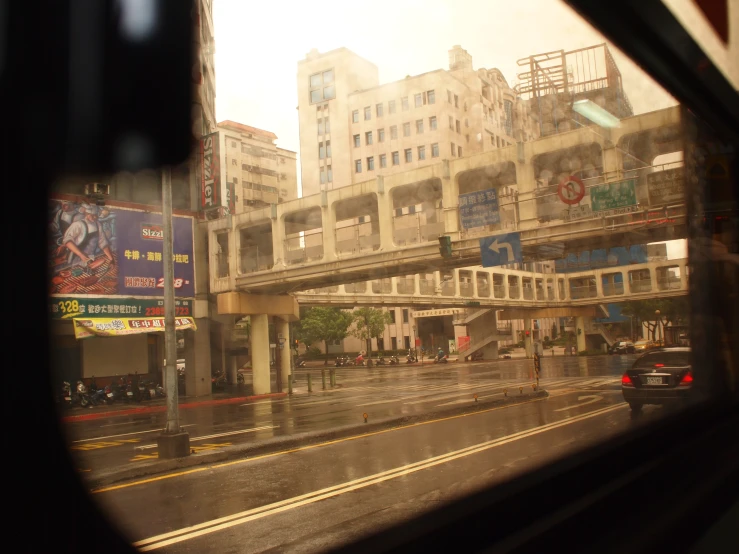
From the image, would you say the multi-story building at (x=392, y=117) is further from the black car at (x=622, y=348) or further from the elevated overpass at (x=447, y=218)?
the black car at (x=622, y=348)

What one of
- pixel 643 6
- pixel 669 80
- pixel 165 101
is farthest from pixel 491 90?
pixel 165 101

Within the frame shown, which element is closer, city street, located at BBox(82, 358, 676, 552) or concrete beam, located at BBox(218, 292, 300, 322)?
city street, located at BBox(82, 358, 676, 552)

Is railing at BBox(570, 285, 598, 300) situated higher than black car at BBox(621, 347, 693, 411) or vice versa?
railing at BBox(570, 285, 598, 300)

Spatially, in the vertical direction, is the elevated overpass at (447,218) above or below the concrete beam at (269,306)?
above

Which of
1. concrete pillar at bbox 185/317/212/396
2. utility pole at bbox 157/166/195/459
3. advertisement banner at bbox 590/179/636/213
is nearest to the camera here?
utility pole at bbox 157/166/195/459

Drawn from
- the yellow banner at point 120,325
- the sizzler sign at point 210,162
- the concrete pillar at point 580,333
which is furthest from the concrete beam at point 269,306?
the concrete pillar at point 580,333

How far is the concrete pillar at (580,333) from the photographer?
16.8 feet

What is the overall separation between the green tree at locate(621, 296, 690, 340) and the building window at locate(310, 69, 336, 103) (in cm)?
257

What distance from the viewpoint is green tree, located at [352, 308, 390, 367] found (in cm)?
1332

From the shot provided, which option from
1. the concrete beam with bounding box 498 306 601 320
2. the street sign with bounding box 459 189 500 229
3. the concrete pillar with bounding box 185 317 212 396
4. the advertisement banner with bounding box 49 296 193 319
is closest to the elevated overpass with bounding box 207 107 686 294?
the street sign with bounding box 459 189 500 229

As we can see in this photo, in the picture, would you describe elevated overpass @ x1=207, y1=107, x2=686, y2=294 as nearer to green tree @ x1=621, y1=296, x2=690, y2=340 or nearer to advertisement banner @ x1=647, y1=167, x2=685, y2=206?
advertisement banner @ x1=647, y1=167, x2=685, y2=206

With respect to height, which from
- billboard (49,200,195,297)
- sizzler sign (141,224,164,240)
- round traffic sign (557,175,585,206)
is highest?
round traffic sign (557,175,585,206)

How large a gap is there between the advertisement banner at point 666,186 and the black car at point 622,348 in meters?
1.12

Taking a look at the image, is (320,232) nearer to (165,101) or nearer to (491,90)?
(491,90)
